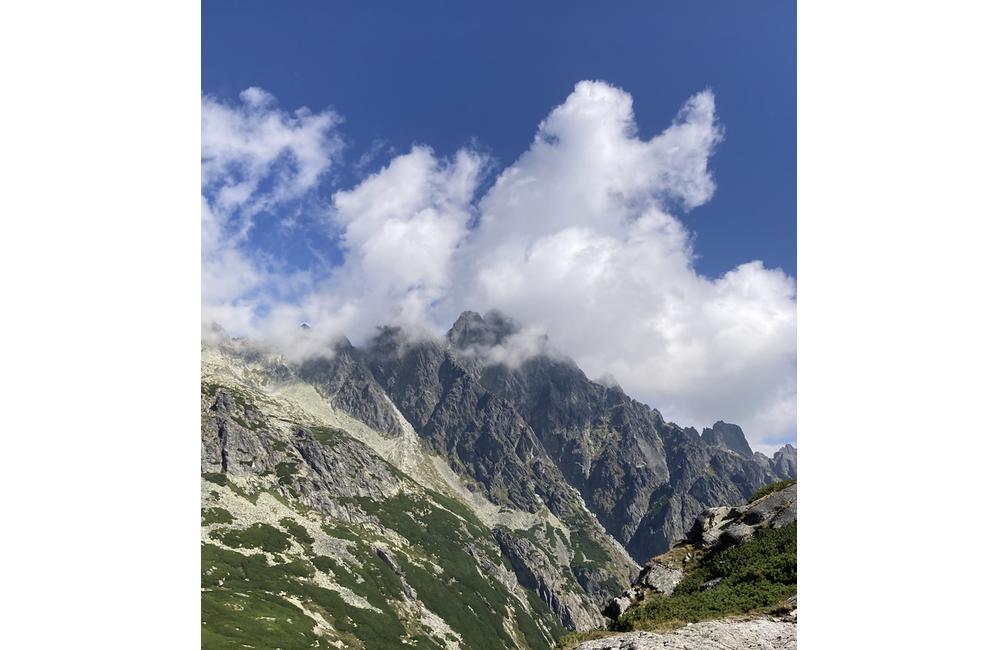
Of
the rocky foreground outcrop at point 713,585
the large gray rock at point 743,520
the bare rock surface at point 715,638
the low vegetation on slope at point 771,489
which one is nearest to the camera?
the bare rock surface at point 715,638

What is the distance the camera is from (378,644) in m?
188

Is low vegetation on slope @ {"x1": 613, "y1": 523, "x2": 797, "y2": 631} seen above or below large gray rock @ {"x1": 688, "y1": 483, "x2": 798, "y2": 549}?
below

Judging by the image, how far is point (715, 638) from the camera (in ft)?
79.4

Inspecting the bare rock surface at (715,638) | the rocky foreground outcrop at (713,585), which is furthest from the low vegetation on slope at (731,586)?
the bare rock surface at (715,638)

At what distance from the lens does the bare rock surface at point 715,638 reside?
2303 cm

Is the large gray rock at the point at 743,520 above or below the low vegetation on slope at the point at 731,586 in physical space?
above

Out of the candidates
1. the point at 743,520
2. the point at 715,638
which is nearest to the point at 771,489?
the point at 743,520

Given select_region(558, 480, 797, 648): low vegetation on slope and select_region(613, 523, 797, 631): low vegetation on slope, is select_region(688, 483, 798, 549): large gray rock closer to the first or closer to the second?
select_region(558, 480, 797, 648): low vegetation on slope

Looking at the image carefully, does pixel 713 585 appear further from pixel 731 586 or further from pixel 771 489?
pixel 771 489

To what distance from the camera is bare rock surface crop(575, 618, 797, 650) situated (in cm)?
2303

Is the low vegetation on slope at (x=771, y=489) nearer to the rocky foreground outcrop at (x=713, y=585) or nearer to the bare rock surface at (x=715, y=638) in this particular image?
the rocky foreground outcrop at (x=713, y=585)


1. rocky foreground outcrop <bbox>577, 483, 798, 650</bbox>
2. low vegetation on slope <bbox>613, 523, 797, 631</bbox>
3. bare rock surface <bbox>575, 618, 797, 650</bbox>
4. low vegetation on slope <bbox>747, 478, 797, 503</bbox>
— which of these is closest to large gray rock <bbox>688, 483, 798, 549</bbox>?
rocky foreground outcrop <bbox>577, 483, 798, 650</bbox>
